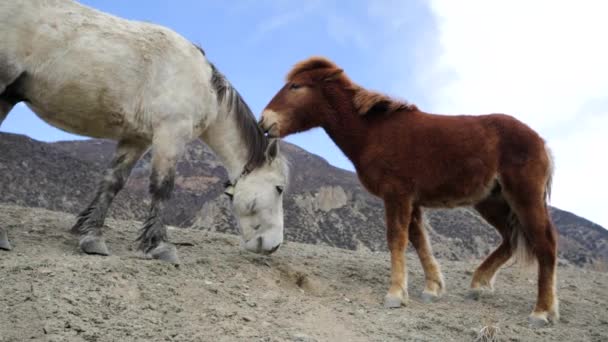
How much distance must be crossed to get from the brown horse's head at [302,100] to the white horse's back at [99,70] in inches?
26.5

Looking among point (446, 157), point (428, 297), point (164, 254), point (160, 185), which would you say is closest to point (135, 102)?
point (160, 185)

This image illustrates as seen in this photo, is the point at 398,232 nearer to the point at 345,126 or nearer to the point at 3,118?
the point at 345,126

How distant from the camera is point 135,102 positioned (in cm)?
537

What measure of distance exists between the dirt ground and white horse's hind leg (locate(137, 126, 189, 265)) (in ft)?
0.85

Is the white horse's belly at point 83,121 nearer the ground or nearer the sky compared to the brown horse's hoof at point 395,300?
nearer the sky

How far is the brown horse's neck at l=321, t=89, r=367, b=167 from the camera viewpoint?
5.91 meters

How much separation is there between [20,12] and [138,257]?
238cm

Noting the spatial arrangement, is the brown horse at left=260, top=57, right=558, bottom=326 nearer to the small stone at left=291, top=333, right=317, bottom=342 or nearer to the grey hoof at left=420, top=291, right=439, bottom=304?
the grey hoof at left=420, top=291, right=439, bottom=304

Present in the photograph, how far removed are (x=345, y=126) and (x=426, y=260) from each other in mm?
1603

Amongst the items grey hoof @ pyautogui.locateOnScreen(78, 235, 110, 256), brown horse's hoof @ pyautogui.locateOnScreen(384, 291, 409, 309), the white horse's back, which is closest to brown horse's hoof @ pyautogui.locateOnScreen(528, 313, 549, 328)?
brown horse's hoof @ pyautogui.locateOnScreen(384, 291, 409, 309)

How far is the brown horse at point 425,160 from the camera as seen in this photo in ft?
18.0

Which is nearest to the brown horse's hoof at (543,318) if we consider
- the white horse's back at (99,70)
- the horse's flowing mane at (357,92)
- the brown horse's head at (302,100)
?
the horse's flowing mane at (357,92)

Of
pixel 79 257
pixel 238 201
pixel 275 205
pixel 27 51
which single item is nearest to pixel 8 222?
pixel 79 257

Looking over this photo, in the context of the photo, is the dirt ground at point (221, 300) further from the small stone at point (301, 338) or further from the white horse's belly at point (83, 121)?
the white horse's belly at point (83, 121)
